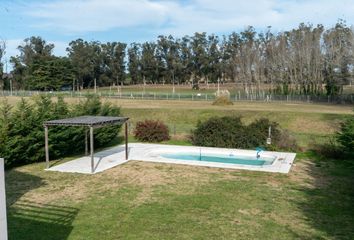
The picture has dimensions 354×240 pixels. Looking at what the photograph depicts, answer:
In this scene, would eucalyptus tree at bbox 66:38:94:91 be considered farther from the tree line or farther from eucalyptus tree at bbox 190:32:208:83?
eucalyptus tree at bbox 190:32:208:83

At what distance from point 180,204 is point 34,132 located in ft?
23.9

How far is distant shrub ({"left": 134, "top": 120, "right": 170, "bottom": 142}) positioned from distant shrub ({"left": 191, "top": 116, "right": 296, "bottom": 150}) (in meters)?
2.07

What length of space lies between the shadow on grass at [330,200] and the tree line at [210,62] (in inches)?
1751

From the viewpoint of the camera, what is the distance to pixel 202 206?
9641 mm

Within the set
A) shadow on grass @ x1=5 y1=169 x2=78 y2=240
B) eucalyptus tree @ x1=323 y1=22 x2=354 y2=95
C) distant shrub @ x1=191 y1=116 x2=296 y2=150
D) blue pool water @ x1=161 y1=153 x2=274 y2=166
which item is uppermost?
eucalyptus tree @ x1=323 y1=22 x2=354 y2=95

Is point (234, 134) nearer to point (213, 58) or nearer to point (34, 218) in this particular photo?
point (34, 218)

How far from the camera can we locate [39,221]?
329 inches

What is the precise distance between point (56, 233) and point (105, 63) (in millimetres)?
107291

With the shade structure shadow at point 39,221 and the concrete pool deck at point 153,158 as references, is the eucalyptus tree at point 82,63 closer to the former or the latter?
the concrete pool deck at point 153,158

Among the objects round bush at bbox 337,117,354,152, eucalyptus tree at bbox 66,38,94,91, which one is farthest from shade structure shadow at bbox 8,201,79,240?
eucalyptus tree at bbox 66,38,94,91

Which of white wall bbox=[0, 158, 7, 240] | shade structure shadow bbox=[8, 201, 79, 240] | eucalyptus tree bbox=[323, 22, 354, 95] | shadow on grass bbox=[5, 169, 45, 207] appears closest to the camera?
white wall bbox=[0, 158, 7, 240]

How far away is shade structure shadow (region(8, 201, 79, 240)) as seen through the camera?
754cm

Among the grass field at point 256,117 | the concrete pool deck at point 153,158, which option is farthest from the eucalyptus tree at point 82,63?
the concrete pool deck at point 153,158

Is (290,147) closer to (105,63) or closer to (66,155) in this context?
(66,155)
